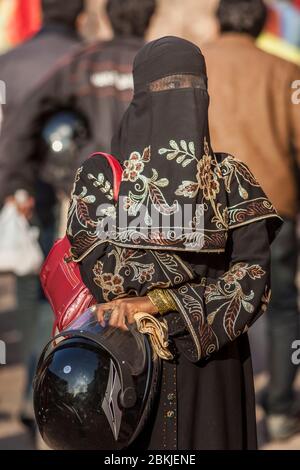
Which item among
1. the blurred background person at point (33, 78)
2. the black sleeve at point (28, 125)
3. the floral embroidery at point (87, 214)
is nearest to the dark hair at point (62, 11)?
the blurred background person at point (33, 78)

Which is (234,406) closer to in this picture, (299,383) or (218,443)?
(218,443)

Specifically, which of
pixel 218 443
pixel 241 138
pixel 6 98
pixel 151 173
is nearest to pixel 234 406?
pixel 218 443

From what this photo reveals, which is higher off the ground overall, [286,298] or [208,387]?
[286,298]

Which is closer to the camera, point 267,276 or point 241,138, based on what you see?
point 267,276

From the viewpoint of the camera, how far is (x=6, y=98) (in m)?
6.95

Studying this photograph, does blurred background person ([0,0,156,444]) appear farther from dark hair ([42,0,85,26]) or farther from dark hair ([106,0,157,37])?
dark hair ([42,0,85,26])

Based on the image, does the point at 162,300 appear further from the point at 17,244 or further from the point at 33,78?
the point at 33,78

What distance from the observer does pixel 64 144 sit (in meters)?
6.55

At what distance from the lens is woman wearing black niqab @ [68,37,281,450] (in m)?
3.67

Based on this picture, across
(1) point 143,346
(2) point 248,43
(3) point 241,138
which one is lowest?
(1) point 143,346

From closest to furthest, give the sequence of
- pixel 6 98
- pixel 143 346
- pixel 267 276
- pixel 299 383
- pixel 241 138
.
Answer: pixel 143 346 < pixel 267 276 < pixel 241 138 < pixel 6 98 < pixel 299 383

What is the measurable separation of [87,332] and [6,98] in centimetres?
356

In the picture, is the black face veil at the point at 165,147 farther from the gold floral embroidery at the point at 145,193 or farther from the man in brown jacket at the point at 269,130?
the man in brown jacket at the point at 269,130

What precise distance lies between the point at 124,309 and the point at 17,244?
3333 mm
